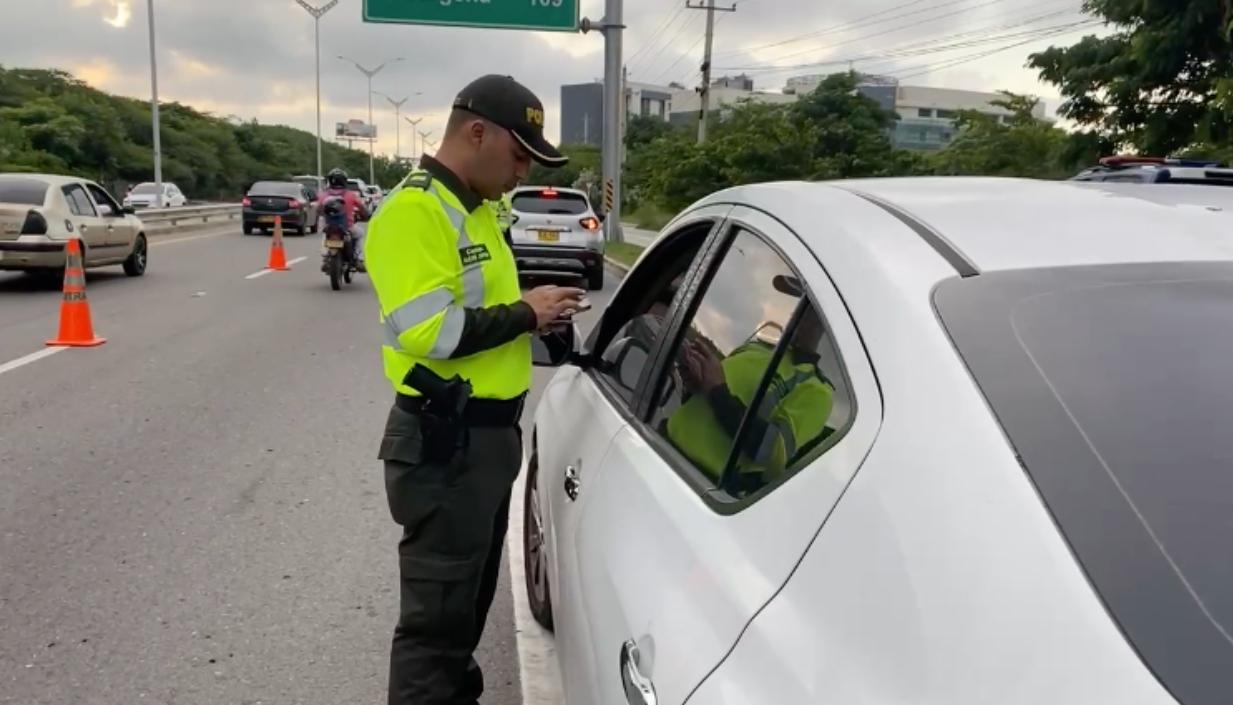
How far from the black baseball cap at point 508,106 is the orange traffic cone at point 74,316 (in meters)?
8.49

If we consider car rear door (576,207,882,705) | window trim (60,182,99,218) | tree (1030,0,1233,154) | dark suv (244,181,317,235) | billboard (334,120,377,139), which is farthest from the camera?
billboard (334,120,377,139)

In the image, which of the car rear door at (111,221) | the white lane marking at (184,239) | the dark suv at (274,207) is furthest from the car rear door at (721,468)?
the dark suv at (274,207)

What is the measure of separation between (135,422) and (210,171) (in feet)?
252

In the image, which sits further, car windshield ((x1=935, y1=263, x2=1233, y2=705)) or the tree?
the tree

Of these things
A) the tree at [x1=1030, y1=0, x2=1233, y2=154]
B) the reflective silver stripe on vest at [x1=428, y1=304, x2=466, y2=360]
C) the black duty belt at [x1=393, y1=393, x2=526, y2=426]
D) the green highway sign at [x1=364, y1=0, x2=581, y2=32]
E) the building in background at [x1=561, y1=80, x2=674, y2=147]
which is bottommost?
the black duty belt at [x1=393, y1=393, x2=526, y2=426]

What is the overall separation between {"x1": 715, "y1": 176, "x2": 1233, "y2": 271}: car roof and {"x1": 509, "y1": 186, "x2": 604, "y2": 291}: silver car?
46.7 ft

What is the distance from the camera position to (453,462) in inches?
107

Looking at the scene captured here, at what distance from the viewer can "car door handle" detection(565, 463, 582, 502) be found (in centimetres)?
264

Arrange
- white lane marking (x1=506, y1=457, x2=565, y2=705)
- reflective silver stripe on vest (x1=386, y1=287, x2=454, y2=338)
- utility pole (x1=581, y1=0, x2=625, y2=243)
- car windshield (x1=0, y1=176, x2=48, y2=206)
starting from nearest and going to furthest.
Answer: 1. reflective silver stripe on vest (x1=386, y1=287, x2=454, y2=338)
2. white lane marking (x1=506, y1=457, x2=565, y2=705)
3. car windshield (x1=0, y1=176, x2=48, y2=206)
4. utility pole (x1=581, y1=0, x2=625, y2=243)

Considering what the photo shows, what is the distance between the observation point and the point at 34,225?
534 inches

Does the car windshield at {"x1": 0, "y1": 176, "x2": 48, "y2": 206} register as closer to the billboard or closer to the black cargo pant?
the black cargo pant

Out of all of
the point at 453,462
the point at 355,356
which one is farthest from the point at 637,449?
the point at 355,356

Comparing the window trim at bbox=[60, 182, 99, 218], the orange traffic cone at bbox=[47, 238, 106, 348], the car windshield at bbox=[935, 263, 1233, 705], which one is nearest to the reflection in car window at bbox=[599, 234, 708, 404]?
the car windshield at bbox=[935, 263, 1233, 705]

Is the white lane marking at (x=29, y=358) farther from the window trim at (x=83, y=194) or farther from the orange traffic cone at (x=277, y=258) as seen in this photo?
the orange traffic cone at (x=277, y=258)
